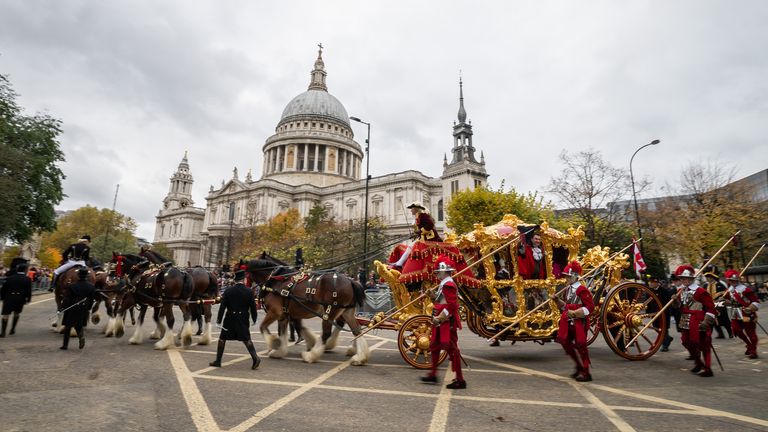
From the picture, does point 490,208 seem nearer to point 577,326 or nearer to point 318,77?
point 577,326

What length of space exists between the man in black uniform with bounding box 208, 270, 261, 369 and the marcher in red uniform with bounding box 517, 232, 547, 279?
5577 millimetres

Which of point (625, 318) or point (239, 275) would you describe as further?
point (625, 318)

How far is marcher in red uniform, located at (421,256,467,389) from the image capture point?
249 inches

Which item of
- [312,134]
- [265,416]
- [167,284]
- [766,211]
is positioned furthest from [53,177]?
[312,134]

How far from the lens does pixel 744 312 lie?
8.85m

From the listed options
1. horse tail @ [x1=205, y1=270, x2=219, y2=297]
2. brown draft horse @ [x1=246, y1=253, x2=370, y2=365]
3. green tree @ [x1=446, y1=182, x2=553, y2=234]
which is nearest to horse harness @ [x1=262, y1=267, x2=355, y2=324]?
brown draft horse @ [x1=246, y1=253, x2=370, y2=365]

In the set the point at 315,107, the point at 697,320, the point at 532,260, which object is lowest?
the point at 697,320

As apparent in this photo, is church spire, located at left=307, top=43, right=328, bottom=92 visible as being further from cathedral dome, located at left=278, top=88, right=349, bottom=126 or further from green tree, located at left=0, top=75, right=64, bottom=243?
green tree, located at left=0, top=75, right=64, bottom=243

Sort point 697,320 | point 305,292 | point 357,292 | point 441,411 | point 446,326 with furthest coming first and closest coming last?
point 357,292 → point 305,292 → point 697,320 → point 446,326 → point 441,411

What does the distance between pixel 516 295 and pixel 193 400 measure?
20.5 feet

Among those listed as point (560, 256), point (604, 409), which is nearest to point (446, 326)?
point (604, 409)

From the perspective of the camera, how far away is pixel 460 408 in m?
5.20

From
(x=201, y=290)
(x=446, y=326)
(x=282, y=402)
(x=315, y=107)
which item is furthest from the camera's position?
(x=315, y=107)

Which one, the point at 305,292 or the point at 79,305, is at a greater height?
the point at 305,292
